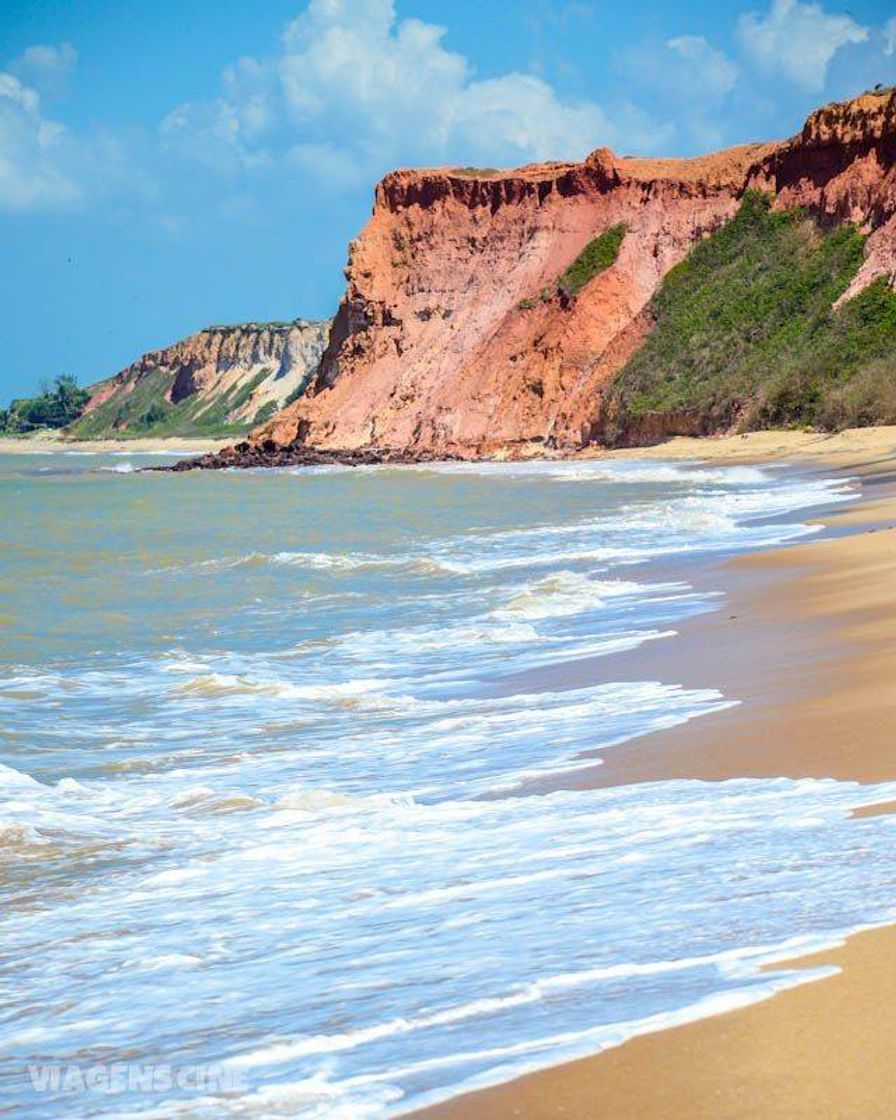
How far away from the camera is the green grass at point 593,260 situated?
64.1 meters

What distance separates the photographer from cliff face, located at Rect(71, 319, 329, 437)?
134000mm

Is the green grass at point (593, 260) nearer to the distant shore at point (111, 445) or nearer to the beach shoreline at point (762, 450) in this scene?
A: the beach shoreline at point (762, 450)

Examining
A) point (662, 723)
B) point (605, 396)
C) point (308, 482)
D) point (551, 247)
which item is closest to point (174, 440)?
point (551, 247)

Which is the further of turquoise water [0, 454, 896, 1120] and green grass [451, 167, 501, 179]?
green grass [451, 167, 501, 179]

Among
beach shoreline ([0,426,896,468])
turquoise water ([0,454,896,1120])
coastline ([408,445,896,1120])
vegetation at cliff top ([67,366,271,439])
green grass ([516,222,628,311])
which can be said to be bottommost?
turquoise water ([0,454,896,1120])

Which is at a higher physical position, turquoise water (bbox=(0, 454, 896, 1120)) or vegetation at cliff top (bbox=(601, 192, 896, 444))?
vegetation at cliff top (bbox=(601, 192, 896, 444))

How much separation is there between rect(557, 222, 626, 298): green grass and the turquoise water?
51.9 meters

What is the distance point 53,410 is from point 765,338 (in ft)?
391

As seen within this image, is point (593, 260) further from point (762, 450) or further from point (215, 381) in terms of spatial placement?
point (215, 381)

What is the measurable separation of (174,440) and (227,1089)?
402 feet

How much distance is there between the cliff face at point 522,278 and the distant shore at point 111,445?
27.2 meters

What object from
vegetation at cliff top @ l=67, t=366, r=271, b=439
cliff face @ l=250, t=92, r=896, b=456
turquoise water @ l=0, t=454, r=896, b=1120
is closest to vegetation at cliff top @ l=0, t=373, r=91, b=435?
vegetation at cliff top @ l=67, t=366, r=271, b=439

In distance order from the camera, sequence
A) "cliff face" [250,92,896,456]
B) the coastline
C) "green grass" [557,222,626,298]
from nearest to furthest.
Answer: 1. the coastline
2. "cliff face" [250,92,896,456]
3. "green grass" [557,222,626,298]

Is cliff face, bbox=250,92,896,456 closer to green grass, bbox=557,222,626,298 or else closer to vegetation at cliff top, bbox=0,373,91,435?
green grass, bbox=557,222,626,298
